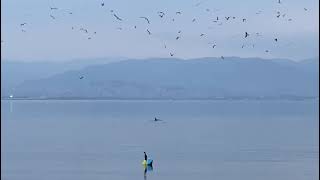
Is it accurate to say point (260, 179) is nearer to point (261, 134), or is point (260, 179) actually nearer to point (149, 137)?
point (149, 137)

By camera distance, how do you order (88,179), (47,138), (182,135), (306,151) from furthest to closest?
(182,135)
(47,138)
(306,151)
(88,179)

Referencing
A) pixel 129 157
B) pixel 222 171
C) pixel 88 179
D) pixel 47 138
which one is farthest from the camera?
pixel 47 138

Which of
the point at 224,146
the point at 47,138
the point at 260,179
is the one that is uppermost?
the point at 47,138

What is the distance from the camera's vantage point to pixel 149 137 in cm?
9975

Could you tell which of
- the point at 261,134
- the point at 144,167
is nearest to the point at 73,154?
the point at 144,167

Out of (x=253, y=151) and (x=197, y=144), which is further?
(x=197, y=144)

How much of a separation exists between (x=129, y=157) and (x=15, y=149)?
1501cm

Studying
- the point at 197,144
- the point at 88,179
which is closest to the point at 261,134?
the point at 197,144

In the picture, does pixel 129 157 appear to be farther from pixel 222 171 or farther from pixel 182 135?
pixel 182 135

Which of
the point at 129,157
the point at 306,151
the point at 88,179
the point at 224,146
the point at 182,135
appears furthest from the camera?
the point at 182,135

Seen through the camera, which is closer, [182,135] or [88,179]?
[88,179]

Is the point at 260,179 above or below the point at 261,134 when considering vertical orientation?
below

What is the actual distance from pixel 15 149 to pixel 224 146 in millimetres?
21986

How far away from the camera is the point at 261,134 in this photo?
107m
